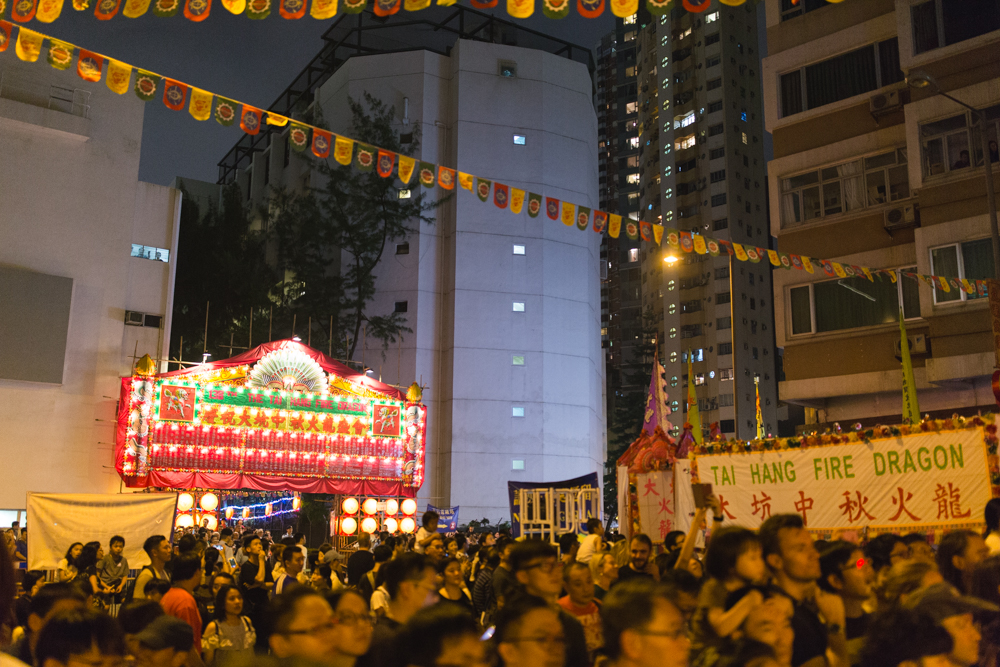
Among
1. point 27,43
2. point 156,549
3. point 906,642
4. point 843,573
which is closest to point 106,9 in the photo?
point 27,43

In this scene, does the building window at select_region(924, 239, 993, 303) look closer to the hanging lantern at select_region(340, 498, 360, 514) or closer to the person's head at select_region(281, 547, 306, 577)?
the person's head at select_region(281, 547, 306, 577)

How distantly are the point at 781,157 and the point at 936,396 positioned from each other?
6.60 m

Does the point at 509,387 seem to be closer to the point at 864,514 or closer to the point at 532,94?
the point at 532,94

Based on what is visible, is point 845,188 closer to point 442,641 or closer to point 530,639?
point 530,639

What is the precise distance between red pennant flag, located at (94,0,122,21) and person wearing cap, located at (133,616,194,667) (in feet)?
20.9

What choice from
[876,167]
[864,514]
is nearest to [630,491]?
[864,514]

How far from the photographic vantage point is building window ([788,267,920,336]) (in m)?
18.8

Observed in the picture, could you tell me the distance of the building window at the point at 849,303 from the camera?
61.7 feet

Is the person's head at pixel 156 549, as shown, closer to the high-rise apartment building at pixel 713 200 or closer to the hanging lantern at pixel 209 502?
the hanging lantern at pixel 209 502

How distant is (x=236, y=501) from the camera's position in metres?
37.2

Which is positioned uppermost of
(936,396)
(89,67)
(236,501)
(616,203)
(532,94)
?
(616,203)

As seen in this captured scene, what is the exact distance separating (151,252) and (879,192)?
19258 millimetres

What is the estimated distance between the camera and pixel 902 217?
1850cm

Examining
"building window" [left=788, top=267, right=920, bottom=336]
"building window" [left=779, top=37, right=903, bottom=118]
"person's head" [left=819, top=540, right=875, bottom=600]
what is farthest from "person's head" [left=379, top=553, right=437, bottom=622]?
"building window" [left=779, top=37, right=903, bottom=118]
